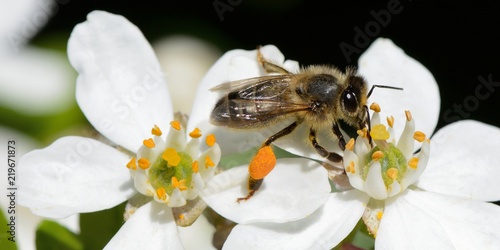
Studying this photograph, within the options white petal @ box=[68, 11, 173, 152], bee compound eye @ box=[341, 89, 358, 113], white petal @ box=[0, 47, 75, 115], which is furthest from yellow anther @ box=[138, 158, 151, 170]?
white petal @ box=[0, 47, 75, 115]

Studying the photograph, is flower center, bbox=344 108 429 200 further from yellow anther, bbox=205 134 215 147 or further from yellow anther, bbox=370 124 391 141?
yellow anther, bbox=205 134 215 147

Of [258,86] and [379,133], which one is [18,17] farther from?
[379,133]

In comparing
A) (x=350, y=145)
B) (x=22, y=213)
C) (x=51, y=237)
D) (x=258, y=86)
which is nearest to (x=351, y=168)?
(x=350, y=145)

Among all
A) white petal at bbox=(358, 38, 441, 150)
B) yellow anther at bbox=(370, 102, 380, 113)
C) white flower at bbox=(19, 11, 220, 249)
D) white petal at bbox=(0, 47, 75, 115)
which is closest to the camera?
white flower at bbox=(19, 11, 220, 249)

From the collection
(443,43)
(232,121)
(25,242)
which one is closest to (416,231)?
(232,121)

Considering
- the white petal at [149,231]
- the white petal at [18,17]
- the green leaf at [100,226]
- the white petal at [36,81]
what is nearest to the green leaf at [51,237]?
the green leaf at [100,226]
